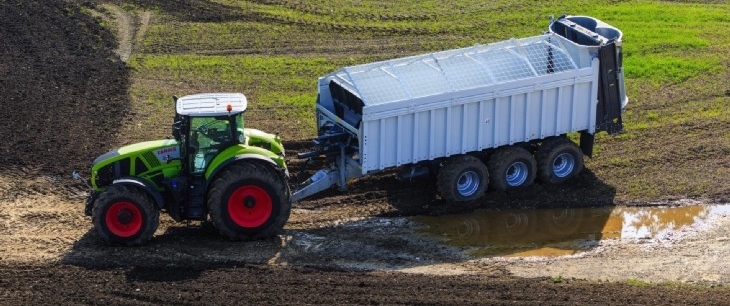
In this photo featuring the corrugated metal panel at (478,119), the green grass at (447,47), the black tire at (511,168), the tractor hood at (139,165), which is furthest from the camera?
the green grass at (447,47)

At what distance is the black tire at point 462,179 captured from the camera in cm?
2145

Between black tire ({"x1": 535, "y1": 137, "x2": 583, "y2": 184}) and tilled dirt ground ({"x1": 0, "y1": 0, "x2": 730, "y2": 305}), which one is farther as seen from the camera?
black tire ({"x1": 535, "y1": 137, "x2": 583, "y2": 184})

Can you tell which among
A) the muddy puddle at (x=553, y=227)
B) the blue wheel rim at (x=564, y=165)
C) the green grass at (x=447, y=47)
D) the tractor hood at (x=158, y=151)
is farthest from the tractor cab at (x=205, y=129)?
the blue wheel rim at (x=564, y=165)

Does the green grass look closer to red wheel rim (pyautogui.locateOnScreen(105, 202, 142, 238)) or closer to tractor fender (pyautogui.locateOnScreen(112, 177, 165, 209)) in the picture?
tractor fender (pyautogui.locateOnScreen(112, 177, 165, 209))

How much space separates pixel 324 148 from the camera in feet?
69.6

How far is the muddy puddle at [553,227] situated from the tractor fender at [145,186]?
4693 millimetres

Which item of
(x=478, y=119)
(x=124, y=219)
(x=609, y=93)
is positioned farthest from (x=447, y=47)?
(x=124, y=219)

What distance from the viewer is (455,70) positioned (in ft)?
71.2

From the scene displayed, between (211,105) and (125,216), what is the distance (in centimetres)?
226

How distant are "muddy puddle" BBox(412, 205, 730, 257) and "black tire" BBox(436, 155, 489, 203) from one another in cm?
37

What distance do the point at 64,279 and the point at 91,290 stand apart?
25.0 inches

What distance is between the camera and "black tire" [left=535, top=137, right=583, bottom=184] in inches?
880

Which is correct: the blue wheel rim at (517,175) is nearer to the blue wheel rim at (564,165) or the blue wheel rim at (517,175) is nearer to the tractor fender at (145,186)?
the blue wheel rim at (564,165)

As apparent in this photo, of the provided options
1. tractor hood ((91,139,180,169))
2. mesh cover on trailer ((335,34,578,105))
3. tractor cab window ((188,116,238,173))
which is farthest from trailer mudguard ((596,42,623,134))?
tractor hood ((91,139,180,169))
